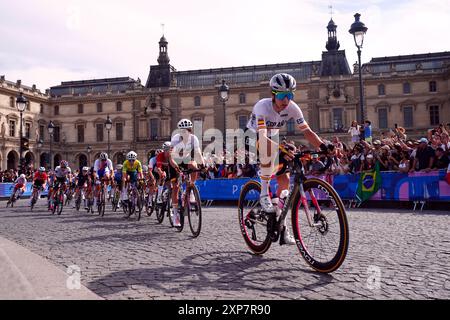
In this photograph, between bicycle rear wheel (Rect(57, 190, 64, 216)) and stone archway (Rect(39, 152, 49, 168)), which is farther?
stone archway (Rect(39, 152, 49, 168))

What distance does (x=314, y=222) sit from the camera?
4352 millimetres

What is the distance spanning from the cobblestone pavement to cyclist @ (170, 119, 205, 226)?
763 mm

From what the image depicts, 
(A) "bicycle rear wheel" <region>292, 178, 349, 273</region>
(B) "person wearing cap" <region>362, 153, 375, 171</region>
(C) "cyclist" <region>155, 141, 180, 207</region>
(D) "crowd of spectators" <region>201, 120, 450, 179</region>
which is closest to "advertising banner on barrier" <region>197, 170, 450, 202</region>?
(D) "crowd of spectators" <region>201, 120, 450, 179</region>

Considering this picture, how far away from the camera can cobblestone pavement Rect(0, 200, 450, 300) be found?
11.4 ft

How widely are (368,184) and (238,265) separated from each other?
32.3 feet

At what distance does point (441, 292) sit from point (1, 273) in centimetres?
405

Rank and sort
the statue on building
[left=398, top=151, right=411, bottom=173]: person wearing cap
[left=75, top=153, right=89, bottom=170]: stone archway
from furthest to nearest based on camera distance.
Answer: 1. [left=75, top=153, right=89, bottom=170]: stone archway
2. the statue on building
3. [left=398, top=151, right=411, bottom=173]: person wearing cap

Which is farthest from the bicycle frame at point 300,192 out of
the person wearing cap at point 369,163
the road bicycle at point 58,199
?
the road bicycle at point 58,199

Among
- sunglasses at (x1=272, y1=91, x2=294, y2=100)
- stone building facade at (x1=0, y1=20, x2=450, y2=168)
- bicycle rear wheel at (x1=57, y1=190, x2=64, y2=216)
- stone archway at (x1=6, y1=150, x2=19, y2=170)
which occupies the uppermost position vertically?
stone building facade at (x1=0, y1=20, x2=450, y2=168)

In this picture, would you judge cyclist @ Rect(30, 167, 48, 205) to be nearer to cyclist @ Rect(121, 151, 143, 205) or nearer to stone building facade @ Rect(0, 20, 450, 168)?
cyclist @ Rect(121, 151, 143, 205)

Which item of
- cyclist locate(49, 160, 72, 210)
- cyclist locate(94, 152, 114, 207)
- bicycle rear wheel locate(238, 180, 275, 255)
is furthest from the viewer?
cyclist locate(49, 160, 72, 210)

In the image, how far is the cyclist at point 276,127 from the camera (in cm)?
486

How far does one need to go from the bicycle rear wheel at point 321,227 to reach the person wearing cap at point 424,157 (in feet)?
28.6
